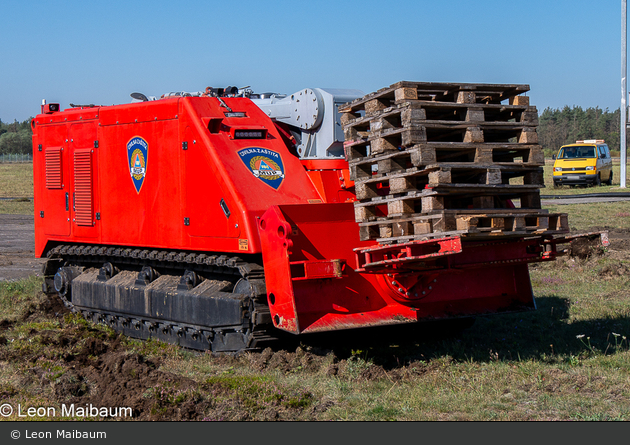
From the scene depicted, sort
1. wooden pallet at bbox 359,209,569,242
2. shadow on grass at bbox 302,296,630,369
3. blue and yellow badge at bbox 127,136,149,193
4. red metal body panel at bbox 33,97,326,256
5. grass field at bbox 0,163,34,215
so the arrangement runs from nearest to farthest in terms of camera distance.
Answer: wooden pallet at bbox 359,209,569,242
shadow on grass at bbox 302,296,630,369
red metal body panel at bbox 33,97,326,256
blue and yellow badge at bbox 127,136,149,193
grass field at bbox 0,163,34,215

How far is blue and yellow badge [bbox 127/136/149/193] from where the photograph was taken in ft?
29.5

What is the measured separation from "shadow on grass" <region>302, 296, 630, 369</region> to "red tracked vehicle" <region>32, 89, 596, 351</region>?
0.48 meters

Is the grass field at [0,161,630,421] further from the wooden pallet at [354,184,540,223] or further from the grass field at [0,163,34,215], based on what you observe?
the grass field at [0,163,34,215]

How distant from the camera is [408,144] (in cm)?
629

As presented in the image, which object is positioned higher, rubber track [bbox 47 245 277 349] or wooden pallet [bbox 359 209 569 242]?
wooden pallet [bbox 359 209 569 242]

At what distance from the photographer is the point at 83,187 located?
10062 mm

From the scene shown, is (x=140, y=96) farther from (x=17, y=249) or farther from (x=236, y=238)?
(x=17, y=249)

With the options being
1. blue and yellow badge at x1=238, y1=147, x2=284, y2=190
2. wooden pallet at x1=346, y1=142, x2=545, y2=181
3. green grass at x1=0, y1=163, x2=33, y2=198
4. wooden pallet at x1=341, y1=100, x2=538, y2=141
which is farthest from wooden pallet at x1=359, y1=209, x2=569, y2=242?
green grass at x1=0, y1=163, x2=33, y2=198

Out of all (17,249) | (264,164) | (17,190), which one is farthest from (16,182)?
(264,164)

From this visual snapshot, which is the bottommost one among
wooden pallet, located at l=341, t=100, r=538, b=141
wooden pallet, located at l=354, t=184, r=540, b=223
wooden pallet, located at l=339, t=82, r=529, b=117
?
wooden pallet, located at l=354, t=184, r=540, b=223

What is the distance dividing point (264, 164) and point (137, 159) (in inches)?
77.2

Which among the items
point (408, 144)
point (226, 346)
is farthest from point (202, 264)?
point (408, 144)

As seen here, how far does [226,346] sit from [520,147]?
3792mm

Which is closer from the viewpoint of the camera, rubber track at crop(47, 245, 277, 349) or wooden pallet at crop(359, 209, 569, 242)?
wooden pallet at crop(359, 209, 569, 242)
